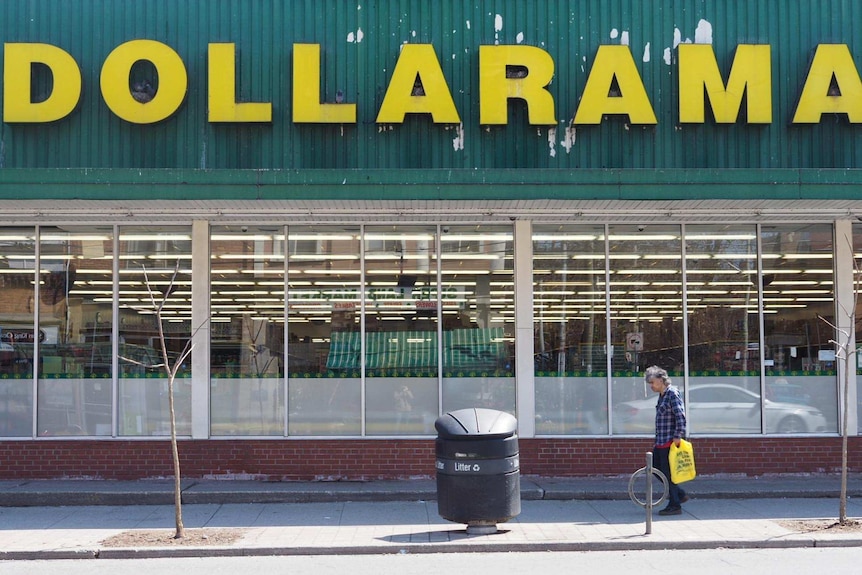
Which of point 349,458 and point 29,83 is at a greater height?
point 29,83

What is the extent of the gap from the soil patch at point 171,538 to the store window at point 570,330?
4.83 metres

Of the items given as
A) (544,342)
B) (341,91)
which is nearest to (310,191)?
(341,91)

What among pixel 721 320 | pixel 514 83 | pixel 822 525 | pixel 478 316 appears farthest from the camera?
pixel 721 320

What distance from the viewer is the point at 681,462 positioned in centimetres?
1080

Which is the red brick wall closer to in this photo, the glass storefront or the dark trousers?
the glass storefront

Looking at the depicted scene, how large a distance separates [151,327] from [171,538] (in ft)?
13.3

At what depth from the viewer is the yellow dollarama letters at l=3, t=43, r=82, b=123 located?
12.3 meters

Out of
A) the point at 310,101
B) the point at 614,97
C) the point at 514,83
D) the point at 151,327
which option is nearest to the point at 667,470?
the point at 614,97

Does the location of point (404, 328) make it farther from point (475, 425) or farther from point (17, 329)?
point (17, 329)

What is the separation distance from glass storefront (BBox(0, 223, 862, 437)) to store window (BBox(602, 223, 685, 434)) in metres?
0.02

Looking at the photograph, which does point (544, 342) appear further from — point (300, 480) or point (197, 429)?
point (197, 429)

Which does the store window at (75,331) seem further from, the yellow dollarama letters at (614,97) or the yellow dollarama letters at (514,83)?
the yellow dollarama letters at (614,97)

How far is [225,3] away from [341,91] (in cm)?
198

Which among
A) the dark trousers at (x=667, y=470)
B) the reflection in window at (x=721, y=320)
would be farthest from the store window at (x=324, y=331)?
the reflection in window at (x=721, y=320)
